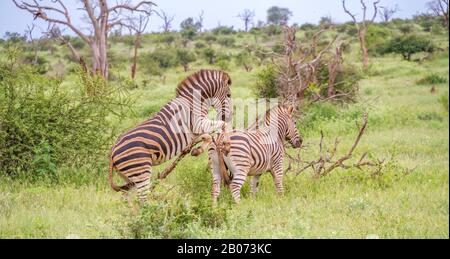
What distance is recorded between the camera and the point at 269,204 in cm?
757

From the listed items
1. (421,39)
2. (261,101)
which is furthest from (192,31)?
(261,101)

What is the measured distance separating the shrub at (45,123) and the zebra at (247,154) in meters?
3.16

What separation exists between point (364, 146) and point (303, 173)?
9.24 ft

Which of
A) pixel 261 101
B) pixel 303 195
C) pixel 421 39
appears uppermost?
pixel 421 39

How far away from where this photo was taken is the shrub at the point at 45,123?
9523mm

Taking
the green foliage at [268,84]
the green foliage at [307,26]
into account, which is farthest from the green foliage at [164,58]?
the green foliage at [268,84]

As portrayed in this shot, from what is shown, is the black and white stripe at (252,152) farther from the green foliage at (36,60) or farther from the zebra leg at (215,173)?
the green foliage at (36,60)

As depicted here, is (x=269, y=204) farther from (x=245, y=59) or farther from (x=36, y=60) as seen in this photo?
(x=245, y=59)

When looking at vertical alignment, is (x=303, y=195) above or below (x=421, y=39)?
below

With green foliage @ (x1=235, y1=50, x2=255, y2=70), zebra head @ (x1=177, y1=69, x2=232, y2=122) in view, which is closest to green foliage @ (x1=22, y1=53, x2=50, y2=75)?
green foliage @ (x1=235, y1=50, x2=255, y2=70)

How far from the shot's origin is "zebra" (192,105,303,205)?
303 inches

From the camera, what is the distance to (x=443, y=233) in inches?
206
